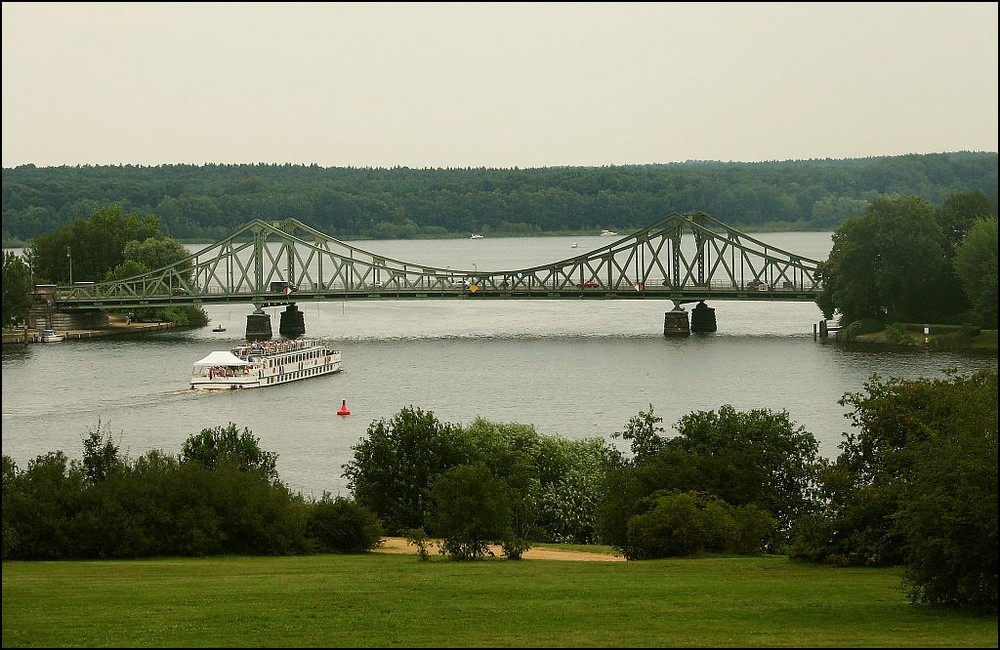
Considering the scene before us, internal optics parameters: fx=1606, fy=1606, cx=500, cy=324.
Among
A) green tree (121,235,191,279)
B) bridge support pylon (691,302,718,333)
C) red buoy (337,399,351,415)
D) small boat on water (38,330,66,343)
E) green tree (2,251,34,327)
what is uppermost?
green tree (121,235,191,279)

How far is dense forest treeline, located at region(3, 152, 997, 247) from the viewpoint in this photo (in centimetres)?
10744

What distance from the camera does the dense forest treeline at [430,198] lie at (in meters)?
107

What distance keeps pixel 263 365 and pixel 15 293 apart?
2298 cm

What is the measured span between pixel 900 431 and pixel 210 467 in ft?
39.5

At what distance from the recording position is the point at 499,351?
218ft

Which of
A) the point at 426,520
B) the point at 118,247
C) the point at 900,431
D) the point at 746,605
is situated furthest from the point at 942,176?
the point at 118,247

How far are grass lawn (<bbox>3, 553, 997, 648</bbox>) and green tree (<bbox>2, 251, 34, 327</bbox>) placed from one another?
56.2 meters

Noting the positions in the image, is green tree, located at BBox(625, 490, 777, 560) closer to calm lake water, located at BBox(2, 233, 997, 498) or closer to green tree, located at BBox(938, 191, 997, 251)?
calm lake water, located at BBox(2, 233, 997, 498)

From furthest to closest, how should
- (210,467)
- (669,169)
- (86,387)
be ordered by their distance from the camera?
(669,169) < (86,387) < (210,467)

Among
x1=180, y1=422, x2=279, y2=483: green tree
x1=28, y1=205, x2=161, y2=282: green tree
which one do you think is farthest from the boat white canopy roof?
x1=28, y1=205, x2=161, y2=282: green tree

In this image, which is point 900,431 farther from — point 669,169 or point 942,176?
point 669,169

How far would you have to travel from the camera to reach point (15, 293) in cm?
7594

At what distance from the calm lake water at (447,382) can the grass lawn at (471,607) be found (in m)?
13.7

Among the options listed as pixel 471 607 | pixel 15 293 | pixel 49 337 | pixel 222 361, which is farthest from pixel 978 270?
pixel 471 607
